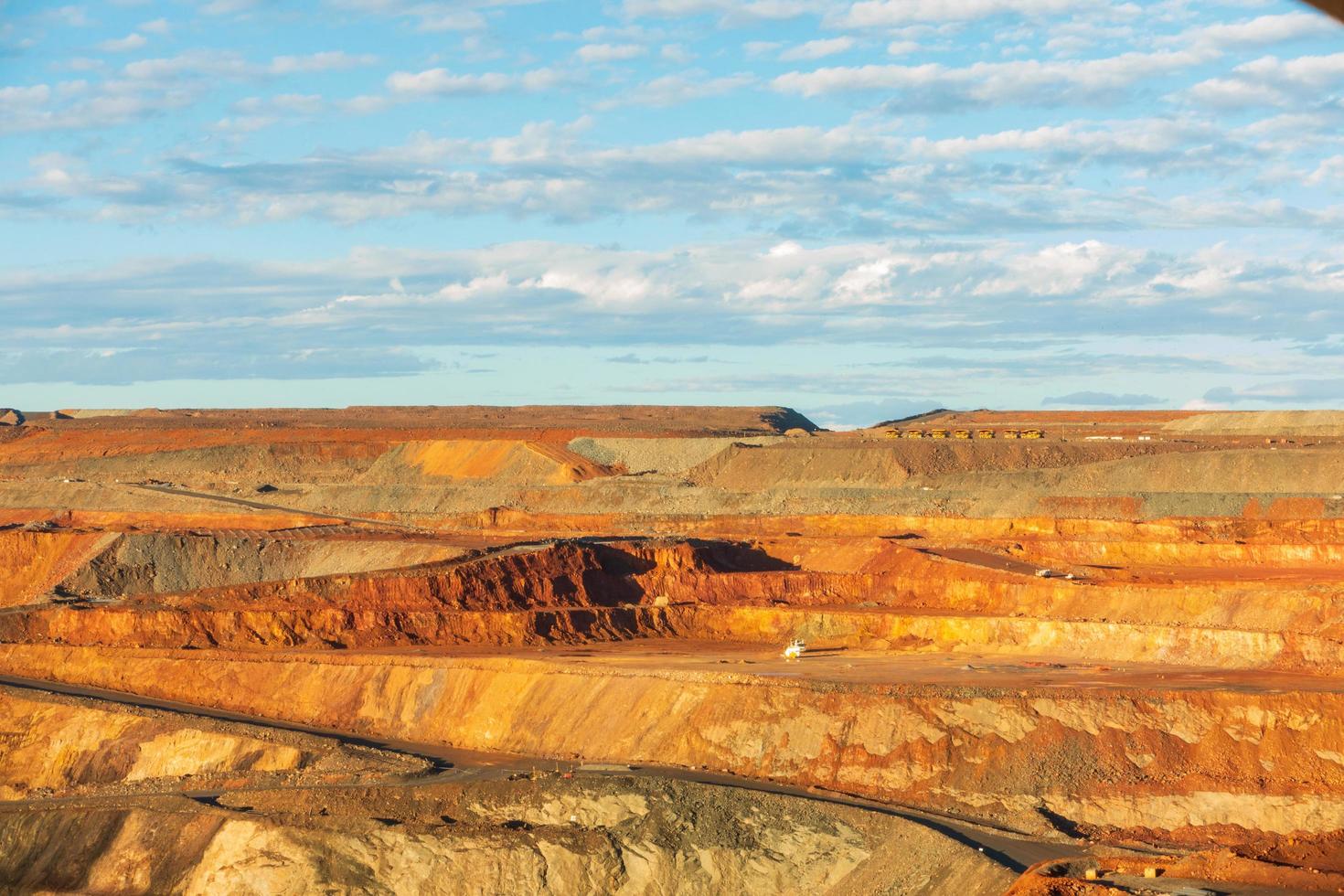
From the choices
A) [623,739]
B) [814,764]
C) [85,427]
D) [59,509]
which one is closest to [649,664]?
[623,739]

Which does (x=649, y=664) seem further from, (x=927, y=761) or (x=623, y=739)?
(x=927, y=761)

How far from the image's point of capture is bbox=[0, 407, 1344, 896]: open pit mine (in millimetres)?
31297

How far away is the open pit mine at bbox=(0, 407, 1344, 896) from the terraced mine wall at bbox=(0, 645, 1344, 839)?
9 centimetres

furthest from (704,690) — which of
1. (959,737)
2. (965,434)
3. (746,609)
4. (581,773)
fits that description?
(965,434)

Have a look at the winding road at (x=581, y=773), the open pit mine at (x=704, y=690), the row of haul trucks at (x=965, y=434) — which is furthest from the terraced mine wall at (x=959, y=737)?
the row of haul trucks at (x=965, y=434)

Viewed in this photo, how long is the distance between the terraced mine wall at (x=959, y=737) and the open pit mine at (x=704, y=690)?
0.30ft

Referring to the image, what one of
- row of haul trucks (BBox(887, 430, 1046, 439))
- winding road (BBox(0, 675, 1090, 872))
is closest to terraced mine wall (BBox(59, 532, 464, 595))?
winding road (BBox(0, 675, 1090, 872))

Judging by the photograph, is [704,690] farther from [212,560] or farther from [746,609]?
[212,560]

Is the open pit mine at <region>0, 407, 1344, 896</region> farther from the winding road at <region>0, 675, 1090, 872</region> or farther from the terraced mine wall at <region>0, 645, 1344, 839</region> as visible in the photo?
the winding road at <region>0, 675, 1090, 872</region>

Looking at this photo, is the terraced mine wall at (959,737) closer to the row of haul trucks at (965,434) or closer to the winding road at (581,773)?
the winding road at (581,773)

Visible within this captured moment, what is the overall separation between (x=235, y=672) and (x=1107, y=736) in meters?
Answer: 28.5

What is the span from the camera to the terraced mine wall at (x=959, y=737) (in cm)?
3397

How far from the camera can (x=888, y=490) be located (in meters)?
93.5

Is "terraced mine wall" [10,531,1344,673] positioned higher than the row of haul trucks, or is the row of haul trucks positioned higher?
"terraced mine wall" [10,531,1344,673]
